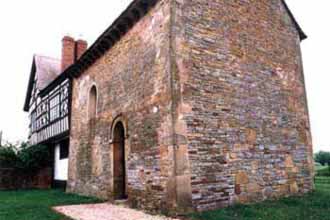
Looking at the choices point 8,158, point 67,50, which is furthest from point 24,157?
point 67,50

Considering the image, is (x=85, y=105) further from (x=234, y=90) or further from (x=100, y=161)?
(x=234, y=90)

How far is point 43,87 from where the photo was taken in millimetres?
18078

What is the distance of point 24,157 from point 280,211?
13950 millimetres

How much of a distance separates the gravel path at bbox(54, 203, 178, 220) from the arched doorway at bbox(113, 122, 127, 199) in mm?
918

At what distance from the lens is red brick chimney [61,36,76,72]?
16.6 meters

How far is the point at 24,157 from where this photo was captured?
1605 cm

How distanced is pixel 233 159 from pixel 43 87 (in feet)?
47.2

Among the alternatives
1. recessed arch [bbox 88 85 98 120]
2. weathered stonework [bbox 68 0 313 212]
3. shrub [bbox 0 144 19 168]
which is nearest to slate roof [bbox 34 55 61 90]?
shrub [bbox 0 144 19 168]

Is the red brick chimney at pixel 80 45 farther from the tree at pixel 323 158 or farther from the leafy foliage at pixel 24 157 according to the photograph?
A: the tree at pixel 323 158

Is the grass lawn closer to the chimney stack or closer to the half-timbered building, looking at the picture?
the half-timbered building

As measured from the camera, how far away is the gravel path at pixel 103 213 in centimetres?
657

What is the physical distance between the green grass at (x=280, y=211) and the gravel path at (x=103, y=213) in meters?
1.23

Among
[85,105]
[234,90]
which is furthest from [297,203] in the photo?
[85,105]

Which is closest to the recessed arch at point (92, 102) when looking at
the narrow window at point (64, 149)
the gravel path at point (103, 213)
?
the gravel path at point (103, 213)
